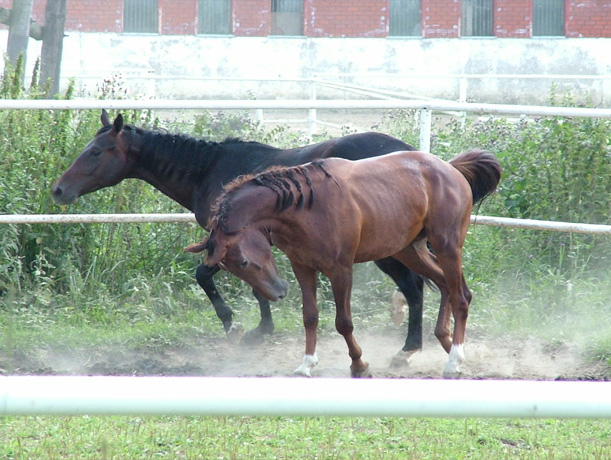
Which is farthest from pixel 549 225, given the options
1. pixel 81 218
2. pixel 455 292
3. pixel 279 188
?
pixel 81 218

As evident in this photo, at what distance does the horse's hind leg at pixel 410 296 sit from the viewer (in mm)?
6277

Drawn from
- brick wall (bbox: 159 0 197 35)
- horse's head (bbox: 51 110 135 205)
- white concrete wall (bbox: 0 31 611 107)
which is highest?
brick wall (bbox: 159 0 197 35)

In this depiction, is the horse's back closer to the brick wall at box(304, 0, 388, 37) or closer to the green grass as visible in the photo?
the green grass

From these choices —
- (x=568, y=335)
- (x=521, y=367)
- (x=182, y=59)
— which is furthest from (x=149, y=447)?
(x=182, y=59)

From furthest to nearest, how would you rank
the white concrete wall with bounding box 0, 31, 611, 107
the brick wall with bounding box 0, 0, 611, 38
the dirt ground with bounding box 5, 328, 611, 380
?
the brick wall with bounding box 0, 0, 611, 38
the white concrete wall with bounding box 0, 31, 611, 107
the dirt ground with bounding box 5, 328, 611, 380

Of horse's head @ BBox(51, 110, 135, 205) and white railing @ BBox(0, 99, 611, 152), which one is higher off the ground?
white railing @ BBox(0, 99, 611, 152)

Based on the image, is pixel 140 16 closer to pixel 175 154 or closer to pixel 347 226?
pixel 175 154

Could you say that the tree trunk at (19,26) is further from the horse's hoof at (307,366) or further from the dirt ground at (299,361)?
the horse's hoof at (307,366)

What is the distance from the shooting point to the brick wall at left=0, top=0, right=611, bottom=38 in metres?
25.1

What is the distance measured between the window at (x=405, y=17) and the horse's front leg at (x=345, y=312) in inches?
867

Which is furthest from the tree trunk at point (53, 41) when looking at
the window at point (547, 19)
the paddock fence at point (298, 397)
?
the window at point (547, 19)

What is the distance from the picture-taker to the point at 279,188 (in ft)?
17.4

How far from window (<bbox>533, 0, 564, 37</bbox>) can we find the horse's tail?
22.1m

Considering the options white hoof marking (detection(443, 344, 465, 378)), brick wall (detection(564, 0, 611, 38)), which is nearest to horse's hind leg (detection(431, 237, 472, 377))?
white hoof marking (detection(443, 344, 465, 378))
